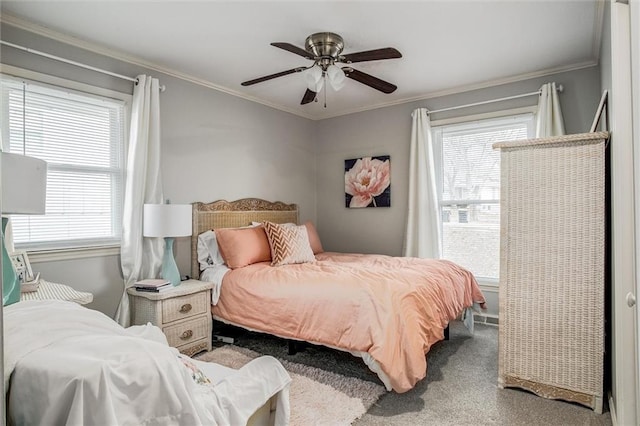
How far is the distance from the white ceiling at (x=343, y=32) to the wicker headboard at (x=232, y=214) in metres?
1.31

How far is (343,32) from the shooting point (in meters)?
2.80

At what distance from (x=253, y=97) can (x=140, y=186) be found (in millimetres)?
1814

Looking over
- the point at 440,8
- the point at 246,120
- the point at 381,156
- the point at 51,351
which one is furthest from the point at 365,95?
the point at 51,351

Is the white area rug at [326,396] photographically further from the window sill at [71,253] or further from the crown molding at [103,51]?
the crown molding at [103,51]

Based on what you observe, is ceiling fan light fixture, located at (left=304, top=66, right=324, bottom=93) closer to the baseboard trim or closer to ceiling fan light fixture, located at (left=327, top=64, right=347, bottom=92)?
ceiling fan light fixture, located at (left=327, top=64, right=347, bottom=92)

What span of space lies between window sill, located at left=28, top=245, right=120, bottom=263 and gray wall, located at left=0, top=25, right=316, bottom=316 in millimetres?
38

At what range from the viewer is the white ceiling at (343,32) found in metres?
2.48

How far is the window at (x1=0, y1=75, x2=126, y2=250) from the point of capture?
8.66ft

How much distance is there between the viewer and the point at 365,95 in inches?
172

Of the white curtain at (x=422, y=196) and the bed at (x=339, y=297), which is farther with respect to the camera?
the white curtain at (x=422, y=196)

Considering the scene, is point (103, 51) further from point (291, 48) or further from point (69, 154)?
point (291, 48)

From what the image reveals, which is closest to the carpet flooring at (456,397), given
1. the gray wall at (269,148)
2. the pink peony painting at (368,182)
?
the gray wall at (269,148)

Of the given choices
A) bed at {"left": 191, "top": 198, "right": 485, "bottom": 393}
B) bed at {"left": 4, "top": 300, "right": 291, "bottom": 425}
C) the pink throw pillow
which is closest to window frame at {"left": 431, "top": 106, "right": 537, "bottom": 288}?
bed at {"left": 191, "top": 198, "right": 485, "bottom": 393}

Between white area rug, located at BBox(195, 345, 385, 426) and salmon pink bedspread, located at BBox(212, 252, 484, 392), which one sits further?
salmon pink bedspread, located at BBox(212, 252, 484, 392)
